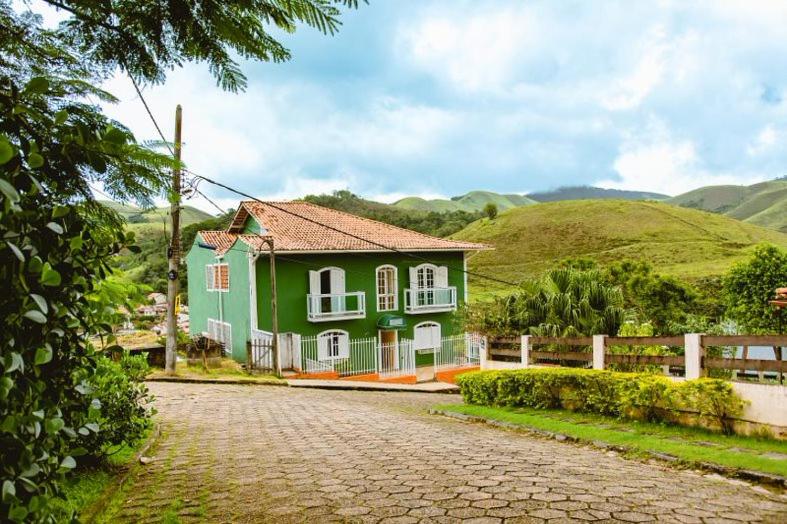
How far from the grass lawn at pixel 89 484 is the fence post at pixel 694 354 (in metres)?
7.84

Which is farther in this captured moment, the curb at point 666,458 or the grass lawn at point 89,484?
the curb at point 666,458

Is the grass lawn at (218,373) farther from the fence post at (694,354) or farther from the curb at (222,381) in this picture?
the fence post at (694,354)

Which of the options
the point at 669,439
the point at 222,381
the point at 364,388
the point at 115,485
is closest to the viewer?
the point at 115,485

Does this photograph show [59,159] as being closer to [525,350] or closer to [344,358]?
[525,350]

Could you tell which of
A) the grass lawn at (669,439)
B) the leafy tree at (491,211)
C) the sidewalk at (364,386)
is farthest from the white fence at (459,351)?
the leafy tree at (491,211)

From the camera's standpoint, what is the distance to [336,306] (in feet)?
80.5

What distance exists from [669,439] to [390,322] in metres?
17.8

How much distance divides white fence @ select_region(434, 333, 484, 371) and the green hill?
2486 cm

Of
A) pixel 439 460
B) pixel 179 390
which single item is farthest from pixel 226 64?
pixel 179 390

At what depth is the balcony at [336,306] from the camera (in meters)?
24.0

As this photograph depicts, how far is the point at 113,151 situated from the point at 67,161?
29 centimetres

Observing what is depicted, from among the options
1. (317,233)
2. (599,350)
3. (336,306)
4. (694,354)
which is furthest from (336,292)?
(694,354)

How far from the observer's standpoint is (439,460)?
6.60 meters

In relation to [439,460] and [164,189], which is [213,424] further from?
[164,189]
